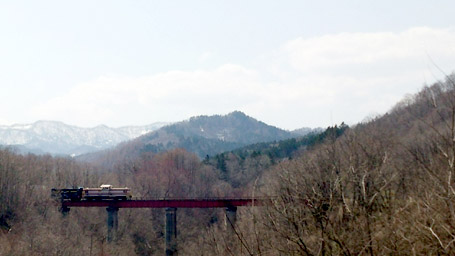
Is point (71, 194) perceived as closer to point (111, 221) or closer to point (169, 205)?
point (111, 221)

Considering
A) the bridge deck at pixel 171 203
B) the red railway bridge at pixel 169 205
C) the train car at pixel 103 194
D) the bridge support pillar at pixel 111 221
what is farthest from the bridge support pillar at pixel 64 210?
the bridge support pillar at pixel 111 221

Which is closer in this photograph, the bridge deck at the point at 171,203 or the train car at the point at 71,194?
the bridge deck at the point at 171,203

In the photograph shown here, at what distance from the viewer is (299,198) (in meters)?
12.2

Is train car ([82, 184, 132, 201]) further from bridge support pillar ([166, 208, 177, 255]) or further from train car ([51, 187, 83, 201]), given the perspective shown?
bridge support pillar ([166, 208, 177, 255])

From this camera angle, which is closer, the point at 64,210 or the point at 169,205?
the point at 169,205

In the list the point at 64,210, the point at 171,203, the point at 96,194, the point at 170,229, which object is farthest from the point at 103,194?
the point at 170,229

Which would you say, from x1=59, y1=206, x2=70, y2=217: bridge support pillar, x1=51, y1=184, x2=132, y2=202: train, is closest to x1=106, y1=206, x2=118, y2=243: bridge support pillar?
x1=51, y1=184, x2=132, y2=202: train

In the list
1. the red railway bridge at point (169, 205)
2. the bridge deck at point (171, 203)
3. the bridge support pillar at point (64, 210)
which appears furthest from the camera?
the bridge support pillar at point (64, 210)

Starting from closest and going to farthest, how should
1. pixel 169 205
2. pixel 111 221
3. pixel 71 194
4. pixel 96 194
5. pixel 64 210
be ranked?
1. pixel 169 205
2. pixel 111 221
3. pixel 96 194
4. pixel 71 194
5. pixel 64 210

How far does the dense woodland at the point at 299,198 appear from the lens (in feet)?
32.4

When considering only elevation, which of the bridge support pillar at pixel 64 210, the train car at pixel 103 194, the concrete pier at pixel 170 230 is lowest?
the concrete pier at pixel 170 230

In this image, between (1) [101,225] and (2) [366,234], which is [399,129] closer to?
(1) [101,225]

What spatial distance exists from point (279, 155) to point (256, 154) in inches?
444

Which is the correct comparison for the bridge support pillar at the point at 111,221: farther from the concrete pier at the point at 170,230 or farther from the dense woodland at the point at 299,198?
the concrete pier at the point at 170,230
